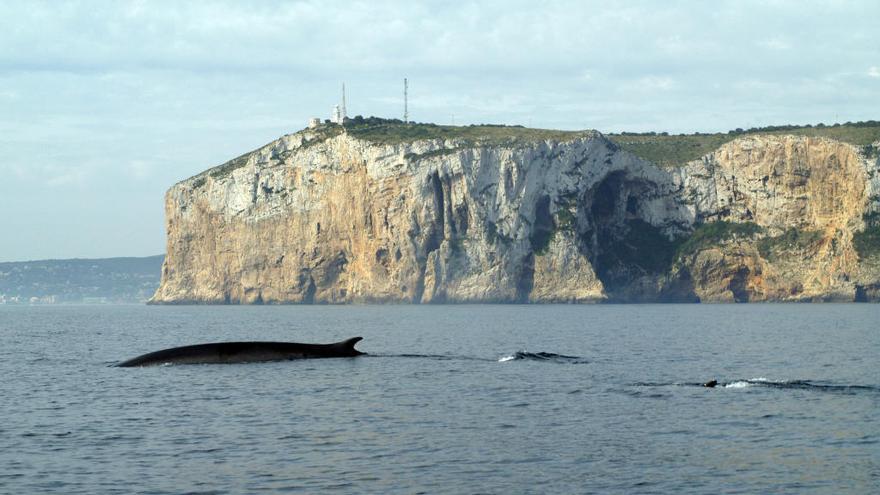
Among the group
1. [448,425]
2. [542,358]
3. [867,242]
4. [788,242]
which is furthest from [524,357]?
[788,242]

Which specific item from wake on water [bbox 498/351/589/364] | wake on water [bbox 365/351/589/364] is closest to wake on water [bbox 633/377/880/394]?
wake on water [bbox 498/351/589/364]

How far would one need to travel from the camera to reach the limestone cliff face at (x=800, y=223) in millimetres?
184875

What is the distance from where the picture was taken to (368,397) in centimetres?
3809

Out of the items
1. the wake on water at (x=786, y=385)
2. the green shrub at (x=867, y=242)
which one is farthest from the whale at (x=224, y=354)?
the green shrub at (x=867, y=242)

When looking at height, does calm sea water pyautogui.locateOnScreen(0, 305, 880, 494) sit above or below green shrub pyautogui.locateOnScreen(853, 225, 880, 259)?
below

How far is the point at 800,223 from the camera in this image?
193 m

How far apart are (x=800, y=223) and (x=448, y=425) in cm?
17437

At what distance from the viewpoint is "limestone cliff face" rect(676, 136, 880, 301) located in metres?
185

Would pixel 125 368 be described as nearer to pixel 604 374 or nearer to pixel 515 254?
pixel 604 374

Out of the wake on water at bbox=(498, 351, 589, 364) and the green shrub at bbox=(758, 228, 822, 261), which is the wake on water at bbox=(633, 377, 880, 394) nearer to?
the wake on water at bbox=(498, 351, 589, 364)

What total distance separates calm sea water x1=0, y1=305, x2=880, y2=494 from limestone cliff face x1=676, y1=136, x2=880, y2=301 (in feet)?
440

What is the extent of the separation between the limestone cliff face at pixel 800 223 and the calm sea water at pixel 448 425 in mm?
134045

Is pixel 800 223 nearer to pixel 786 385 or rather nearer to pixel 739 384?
pixel 786 385

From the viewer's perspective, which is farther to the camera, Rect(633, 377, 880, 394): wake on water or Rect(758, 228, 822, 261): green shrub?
Rect(758, 228, 822, 261): green shrub
